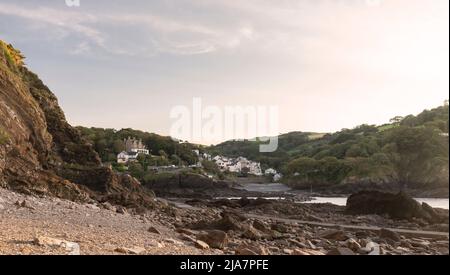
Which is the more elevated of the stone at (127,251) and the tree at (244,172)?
the stone at (127,251)

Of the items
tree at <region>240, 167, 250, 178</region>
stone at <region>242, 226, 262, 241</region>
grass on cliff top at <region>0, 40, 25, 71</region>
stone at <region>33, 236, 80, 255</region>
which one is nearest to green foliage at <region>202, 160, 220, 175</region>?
tree at <region>240, 167, 250, 178</region>

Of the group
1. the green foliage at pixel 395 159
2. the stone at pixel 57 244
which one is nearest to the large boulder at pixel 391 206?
the green foliage at pixel 395 159

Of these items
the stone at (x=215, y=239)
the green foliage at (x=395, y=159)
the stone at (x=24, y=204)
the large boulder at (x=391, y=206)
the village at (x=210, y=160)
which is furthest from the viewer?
the green foliage at (x=395, y=159)

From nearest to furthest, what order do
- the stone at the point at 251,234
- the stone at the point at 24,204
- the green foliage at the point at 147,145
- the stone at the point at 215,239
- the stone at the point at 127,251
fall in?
the stone at the point at 127,251 < the stone at the point at 215,239 < the stone at the point at 24,204 < the stone at the point at 251,234 < the green foliage at the point at 147,145

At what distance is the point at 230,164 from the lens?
101 m

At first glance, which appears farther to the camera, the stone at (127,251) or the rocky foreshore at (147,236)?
the rocky foreshore at (147,236)

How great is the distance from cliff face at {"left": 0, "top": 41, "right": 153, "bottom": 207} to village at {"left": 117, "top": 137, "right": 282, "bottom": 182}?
18771 millimetres

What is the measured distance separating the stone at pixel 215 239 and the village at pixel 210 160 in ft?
115

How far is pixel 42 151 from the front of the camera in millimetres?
22750

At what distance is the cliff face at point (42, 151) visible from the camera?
1891 cm

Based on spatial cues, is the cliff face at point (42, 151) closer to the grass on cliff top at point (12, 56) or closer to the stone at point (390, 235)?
the grass on cliff top at point (12, 56)

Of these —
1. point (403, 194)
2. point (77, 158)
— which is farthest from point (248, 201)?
point (77, 158)

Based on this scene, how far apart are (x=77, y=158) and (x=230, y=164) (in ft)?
245

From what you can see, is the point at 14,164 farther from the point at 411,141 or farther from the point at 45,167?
the point at 411,141
